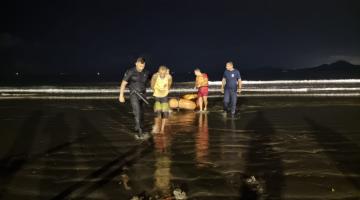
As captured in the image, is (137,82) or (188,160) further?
(137,82)

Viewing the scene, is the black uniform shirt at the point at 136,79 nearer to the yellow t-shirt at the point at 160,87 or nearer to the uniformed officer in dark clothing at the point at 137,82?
the uniformed officer in dark clothing at the point at 137,82

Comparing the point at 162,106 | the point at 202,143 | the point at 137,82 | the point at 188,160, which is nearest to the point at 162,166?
the point at 188,160

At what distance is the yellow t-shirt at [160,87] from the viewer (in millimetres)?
11094

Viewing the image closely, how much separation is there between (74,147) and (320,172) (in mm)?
5318

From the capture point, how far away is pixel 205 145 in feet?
30.3

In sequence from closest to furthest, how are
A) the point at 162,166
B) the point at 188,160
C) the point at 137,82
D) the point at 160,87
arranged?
the point at 162,166 < the point at 188,160 < the point at 137,82 < the point at 160,87

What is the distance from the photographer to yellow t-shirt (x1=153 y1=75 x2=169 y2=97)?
11.1 m

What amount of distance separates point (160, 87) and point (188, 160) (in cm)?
372

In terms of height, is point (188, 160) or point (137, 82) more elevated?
point (137, 82)

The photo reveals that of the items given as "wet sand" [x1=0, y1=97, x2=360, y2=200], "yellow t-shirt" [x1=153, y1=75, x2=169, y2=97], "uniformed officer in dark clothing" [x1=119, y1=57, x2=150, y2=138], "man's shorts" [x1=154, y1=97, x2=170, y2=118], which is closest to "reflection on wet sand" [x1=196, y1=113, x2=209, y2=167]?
"wet sand" [x1=0, y1=97, x2=360, y2=200]

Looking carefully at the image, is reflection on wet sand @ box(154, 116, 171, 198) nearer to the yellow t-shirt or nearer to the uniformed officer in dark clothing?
the uniformed officer in dark clothing

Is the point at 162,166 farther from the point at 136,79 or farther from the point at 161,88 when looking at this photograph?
the point at 161,88

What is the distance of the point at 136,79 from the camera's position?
1048 cm

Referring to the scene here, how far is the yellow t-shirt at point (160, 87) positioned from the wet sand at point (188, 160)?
1.09 metres
